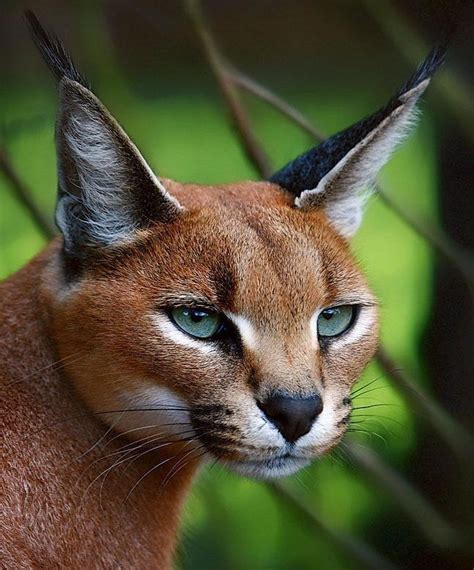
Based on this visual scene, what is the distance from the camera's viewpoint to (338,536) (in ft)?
10.4

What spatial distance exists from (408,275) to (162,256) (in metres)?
1.34

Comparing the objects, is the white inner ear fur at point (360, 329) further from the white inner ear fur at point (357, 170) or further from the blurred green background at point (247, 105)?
the blurred green background at point (247, 105)

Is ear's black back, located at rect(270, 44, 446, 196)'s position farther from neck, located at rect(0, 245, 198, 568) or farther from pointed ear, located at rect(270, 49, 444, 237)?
neck, located at rect(0, 245, 198, 568)

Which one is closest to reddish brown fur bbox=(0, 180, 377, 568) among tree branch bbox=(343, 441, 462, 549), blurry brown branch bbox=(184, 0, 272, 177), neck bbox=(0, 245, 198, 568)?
neck bbox=(0, 245, 198, 568)

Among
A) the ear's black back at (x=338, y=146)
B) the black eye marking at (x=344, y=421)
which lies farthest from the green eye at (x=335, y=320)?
the ear's black back at (x=338, y=146)

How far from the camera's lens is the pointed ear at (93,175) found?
5.36 ft

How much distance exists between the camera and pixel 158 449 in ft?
6.24

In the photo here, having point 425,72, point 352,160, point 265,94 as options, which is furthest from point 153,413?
point 265,94

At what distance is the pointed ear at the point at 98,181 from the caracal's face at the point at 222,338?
0.14ft

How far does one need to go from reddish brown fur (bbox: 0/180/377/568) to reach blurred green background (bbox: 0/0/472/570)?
A: 76 centimetres

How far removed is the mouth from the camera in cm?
169

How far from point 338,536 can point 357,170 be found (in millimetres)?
1675

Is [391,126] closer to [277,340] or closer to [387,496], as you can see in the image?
[277,340]

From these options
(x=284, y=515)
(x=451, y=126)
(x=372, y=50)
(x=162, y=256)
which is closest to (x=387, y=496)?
(x=284, y=515)
